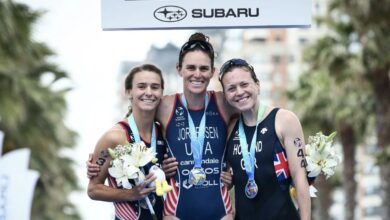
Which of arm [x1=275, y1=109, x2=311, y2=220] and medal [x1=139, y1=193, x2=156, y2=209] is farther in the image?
medal [x1=139, y1=193, x2=156, y2=209]

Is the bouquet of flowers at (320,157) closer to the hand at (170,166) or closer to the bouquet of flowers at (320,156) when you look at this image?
the bouquet of flowers at (320,156)

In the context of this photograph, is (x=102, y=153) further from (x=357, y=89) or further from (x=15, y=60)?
(x=357, y=89)

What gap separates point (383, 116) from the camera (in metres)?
22.0

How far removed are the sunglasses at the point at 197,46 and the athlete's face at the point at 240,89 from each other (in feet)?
0.86

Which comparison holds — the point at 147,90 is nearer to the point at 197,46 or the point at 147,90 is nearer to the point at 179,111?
the point at 179,111

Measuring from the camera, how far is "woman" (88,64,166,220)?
618 centimetres

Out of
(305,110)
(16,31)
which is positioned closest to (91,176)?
(16,31)

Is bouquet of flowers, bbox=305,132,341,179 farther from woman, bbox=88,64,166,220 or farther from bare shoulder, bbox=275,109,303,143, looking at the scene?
woman, bbox=88,64,166,220

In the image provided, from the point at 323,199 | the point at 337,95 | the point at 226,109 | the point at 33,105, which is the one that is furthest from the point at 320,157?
the point at 323,199

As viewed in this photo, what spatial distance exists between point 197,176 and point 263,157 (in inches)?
18.4

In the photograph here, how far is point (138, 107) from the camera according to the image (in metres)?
6.25

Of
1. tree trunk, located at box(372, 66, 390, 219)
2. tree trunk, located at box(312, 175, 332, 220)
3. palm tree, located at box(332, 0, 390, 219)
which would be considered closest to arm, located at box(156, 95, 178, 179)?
palm tree, located at box(332, 0, 390, 219)

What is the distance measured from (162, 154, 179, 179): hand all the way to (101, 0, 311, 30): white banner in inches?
34.5

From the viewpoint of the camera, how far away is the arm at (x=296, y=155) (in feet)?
19.7
